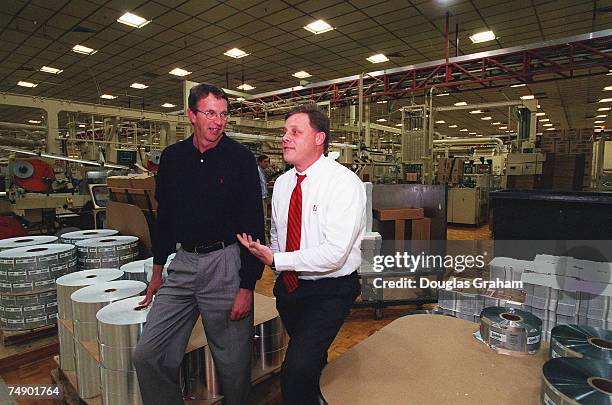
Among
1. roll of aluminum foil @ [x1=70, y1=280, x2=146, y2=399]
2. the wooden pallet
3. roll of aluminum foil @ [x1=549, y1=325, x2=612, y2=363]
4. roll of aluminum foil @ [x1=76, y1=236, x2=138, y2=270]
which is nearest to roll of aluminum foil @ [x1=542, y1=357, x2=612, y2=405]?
roll of aluminum foil @ [x1=549, y1=325, x2=612, y2=363]

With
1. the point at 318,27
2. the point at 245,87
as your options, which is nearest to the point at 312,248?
the point at 318,27

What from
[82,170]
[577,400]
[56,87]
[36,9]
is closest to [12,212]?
[82,170]

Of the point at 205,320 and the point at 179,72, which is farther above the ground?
the point at 179,72

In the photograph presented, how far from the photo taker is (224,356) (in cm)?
156

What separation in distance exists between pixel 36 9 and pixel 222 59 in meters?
3.55

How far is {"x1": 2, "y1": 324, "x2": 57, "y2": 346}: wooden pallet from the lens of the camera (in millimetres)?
2596

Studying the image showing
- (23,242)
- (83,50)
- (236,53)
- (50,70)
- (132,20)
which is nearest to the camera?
(23,242)

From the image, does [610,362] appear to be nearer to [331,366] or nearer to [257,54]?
[331,366]

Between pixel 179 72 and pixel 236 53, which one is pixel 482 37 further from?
pixel 179 72

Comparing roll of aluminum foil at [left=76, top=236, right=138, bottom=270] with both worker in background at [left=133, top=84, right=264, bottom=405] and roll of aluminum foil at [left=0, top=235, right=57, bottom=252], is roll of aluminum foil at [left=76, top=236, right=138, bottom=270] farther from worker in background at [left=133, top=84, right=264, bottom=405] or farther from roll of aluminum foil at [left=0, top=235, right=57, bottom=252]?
worker in background at [left=133, top=84, right=264, bottom=405]

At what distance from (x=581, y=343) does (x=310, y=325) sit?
35.0 inches

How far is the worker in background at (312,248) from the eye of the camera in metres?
1.32

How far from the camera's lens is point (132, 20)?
6.31 m

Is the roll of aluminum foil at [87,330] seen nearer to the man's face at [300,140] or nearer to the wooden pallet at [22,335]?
the wooden pallet at [22,335]
